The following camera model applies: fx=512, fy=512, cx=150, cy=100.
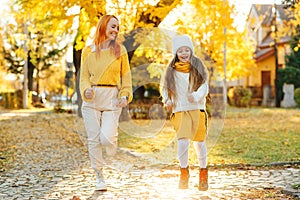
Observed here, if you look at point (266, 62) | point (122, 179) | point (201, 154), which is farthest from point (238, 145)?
point (266, 62)

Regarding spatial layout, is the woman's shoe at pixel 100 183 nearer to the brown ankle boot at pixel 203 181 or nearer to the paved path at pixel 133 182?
the paved path at pixel 133 182

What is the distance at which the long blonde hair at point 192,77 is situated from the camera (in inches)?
201

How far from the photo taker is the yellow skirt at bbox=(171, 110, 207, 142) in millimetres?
5105

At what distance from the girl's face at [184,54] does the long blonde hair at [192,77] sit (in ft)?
0.17

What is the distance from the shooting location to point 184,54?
516 cm

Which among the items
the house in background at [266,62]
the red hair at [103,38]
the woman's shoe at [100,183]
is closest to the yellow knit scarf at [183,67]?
the red hair at [103,38]

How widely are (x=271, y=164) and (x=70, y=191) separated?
125 inches

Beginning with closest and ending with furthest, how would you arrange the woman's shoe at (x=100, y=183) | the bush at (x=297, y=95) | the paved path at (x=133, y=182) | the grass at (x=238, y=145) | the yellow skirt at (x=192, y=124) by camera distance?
the yellow skirt at (x=192, y=124) → the paved path at (x=133, y=182) → the woman's shoe at (x=100, y=183) → the grass at (x=238, y=145) → the bush at (x=297, y=95)

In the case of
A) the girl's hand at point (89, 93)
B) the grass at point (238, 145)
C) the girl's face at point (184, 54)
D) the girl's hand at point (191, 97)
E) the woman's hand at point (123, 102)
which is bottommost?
the grass at point (238, 145)

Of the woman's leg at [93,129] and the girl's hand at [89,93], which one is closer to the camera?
the girl's hand at [89,93]

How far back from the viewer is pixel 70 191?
548 cm

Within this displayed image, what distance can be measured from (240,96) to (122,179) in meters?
24.8

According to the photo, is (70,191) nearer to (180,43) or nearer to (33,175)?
(33,175)

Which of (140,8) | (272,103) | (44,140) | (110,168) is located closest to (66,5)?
(140,8)
